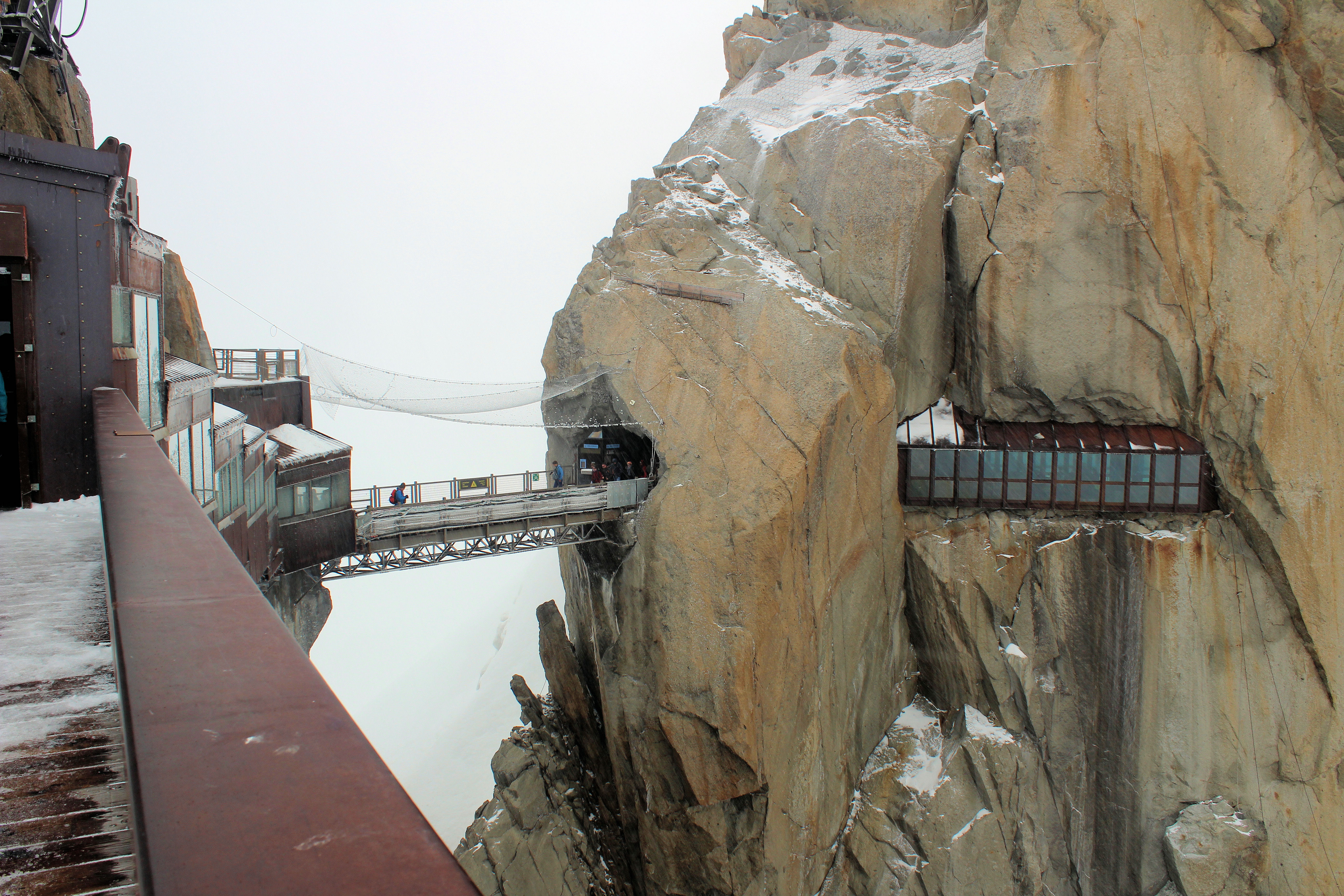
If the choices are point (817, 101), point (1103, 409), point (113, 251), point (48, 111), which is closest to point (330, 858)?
point (113, 251)

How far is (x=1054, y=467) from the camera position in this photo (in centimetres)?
1883

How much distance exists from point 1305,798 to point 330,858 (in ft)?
76.7

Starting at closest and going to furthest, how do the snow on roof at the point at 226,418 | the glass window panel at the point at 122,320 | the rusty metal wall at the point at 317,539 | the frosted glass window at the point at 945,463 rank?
the glass window panel at the point at 122,320 < the snow on roof at the point at 226,418 < the rusty metal wall at the point at 317,539 < the frosted glass window at the point at 945,463

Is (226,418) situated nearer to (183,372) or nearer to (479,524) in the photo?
(183,372)

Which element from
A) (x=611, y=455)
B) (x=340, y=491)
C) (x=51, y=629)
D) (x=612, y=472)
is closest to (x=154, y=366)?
(x=51, y=629)

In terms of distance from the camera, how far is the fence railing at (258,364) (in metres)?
17.8

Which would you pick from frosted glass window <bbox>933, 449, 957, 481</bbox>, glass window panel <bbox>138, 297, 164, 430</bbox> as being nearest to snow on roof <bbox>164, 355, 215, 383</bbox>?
glass window panel <bbox>138, 297, 164, 430</bbox>

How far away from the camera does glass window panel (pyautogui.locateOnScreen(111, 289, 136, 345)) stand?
20.7 feet

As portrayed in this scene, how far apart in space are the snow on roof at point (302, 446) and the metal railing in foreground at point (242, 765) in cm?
1259

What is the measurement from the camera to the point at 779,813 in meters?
15.8

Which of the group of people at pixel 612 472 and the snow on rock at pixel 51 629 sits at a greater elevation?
the snow on rock at pixel 51 629

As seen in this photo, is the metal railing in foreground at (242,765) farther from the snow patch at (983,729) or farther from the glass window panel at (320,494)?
the snow patch at (983,729)

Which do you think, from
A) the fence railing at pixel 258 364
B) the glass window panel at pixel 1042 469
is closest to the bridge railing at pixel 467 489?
the fence railing at pixel 258 364

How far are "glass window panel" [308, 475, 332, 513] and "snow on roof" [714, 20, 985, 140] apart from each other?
13.9 metres
